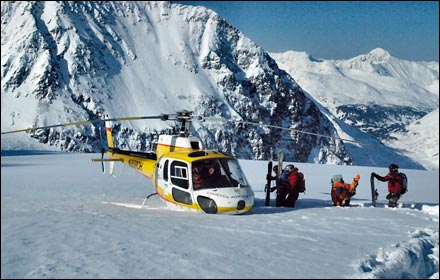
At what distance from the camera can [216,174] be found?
13672 mm

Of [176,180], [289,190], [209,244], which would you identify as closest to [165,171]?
[176,180]

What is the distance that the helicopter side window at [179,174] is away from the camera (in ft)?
44.8

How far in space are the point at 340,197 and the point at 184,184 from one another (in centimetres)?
597

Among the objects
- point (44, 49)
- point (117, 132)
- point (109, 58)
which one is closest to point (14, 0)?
point (44, 49)

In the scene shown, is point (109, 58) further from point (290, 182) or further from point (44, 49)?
point (290, 182)

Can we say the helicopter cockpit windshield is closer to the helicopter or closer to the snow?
the helicopter

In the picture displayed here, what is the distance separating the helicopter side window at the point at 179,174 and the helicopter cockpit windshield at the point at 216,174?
311 millimetres

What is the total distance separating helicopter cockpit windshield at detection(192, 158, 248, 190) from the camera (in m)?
13.4

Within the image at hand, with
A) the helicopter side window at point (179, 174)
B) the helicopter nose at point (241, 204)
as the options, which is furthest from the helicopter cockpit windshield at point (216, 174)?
the helicopter nose at point (241, 204)

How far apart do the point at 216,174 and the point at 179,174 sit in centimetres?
116

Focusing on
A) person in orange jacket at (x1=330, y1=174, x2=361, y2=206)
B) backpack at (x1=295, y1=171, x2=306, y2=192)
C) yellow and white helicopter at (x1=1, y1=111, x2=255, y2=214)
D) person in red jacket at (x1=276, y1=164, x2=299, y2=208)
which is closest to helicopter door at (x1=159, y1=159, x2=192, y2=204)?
yellow and white helicopter at (x1=1, y1=111, x2=255, y2=214)

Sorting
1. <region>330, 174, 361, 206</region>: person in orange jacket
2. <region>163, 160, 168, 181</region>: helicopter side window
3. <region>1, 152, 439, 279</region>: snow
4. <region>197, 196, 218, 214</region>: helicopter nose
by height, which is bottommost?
<region>1, 152, 439, 279</region>: snow

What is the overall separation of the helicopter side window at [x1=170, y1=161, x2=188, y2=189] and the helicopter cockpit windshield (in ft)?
1.02

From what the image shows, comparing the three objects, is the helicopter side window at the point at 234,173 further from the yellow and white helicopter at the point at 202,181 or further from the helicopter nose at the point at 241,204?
the helicopter nose at the point at 241,204
